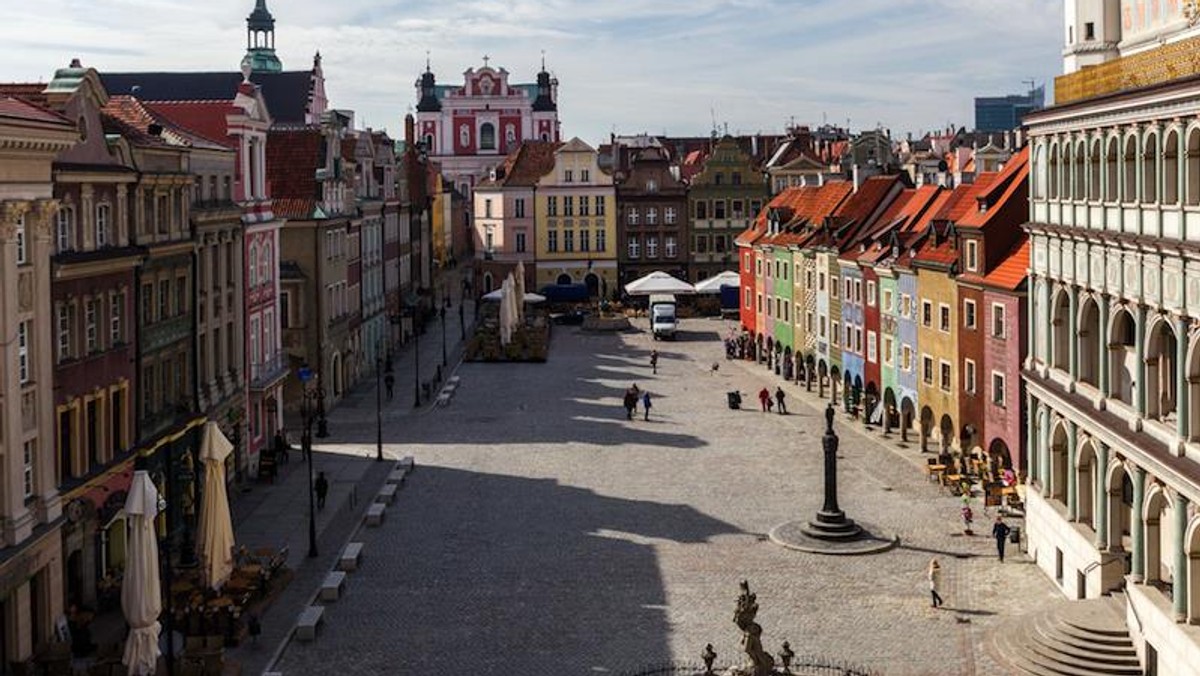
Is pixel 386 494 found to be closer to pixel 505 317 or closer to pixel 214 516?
pixel 214 516

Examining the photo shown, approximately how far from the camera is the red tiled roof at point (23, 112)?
28964mm

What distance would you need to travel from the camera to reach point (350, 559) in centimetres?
3831

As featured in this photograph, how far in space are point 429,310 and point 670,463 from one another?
209 feet

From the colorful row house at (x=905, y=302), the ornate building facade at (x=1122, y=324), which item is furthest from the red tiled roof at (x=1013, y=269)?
the ornate building facade at (x=1122, y=324)

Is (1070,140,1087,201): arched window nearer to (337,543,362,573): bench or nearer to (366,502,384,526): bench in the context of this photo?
(337,543,362,573): bench

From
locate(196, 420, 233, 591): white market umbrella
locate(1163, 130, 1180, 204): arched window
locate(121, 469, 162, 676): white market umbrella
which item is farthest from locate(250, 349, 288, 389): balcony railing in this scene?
locate(1163, 130, 1180, 204): arched window

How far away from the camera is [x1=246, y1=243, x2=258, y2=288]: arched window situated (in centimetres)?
5488

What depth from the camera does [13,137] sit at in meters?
28.6

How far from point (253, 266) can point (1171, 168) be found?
35443mm

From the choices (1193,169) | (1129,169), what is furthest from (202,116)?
(1193,169)

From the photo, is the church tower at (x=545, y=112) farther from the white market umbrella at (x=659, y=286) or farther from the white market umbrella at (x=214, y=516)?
the white market umbrella at (x=214, y=516)

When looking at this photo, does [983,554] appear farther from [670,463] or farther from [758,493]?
[670,463]

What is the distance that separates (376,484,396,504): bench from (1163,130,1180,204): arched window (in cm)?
2575

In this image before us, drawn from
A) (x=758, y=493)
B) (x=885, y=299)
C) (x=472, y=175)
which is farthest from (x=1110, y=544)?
(x=472, y=175)
